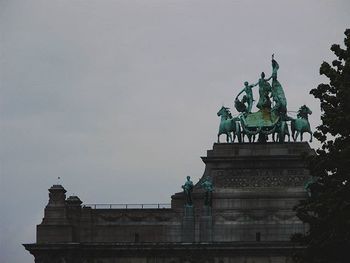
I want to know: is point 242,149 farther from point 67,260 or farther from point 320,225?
point 320,225

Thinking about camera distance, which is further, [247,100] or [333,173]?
[247,100]

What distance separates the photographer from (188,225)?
111 m

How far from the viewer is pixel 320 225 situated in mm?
64125

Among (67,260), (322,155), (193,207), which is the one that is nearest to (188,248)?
(193,207)

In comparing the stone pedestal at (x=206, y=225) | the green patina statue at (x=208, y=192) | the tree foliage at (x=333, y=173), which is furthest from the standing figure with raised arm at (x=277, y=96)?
the tree foliage at (x=333, y=173)

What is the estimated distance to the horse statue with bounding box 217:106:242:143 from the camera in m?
114

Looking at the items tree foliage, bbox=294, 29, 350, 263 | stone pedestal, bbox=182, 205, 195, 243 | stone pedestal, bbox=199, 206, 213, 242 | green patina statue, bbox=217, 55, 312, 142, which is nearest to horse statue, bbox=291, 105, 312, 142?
green patina statue, bbox=217, 55, 312, 142

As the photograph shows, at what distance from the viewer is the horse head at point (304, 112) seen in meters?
114

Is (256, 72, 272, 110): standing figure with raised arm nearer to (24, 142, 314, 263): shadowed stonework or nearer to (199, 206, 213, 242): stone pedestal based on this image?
(24, 142, 314, 263): shadowed stonework

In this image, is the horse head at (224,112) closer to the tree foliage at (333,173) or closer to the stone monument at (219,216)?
the stone monument at (219,216)

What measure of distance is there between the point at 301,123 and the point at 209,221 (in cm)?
1251

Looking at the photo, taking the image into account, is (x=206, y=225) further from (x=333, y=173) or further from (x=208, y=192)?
(x=333, y=173)

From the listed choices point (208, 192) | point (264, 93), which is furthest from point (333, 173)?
point (264, 93)

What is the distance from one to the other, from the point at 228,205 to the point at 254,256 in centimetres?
580
